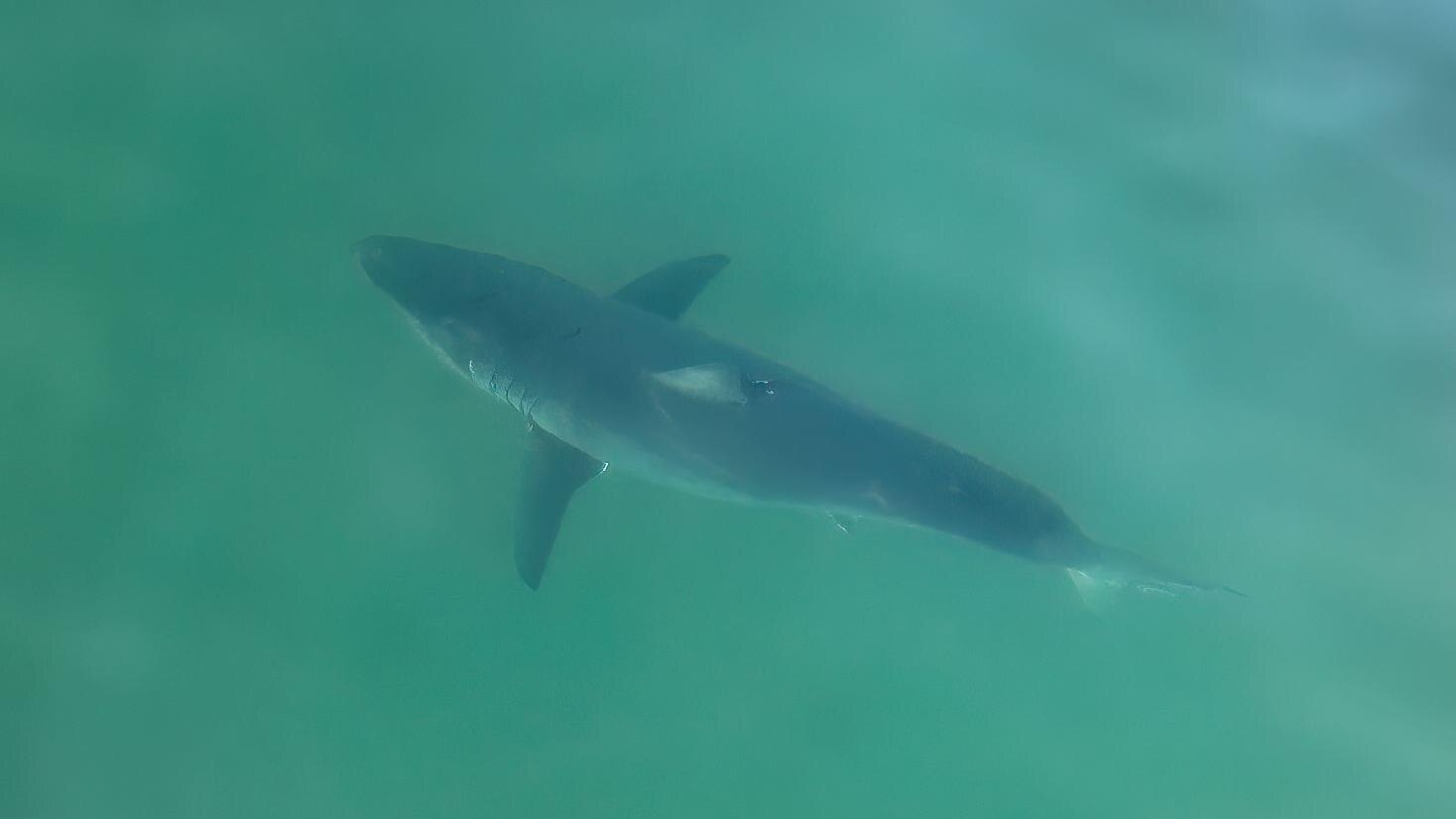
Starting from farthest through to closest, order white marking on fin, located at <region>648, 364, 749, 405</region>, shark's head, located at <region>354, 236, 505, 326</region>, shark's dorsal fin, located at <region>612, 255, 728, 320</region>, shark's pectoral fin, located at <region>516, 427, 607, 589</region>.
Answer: shark's dorsal fin, located at <region>612, 255, 728, 320</region>
shark's pectoral fin, located at <region>516, 427, 607, 589</region>
shark's head, located at <region>354, 236, 505, 326</region>
white marking on fin, located at <region>648, 364, 749, 405</region>

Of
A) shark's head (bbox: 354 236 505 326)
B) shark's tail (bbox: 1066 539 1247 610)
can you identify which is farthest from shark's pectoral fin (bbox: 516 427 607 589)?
shark's tail (bbox: 1066 539 1247 610)

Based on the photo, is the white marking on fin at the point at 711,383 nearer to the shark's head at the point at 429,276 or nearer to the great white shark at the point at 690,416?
the great white shark at the point at 690,416

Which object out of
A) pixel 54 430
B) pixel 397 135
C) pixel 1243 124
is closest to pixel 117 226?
pixel 54 430

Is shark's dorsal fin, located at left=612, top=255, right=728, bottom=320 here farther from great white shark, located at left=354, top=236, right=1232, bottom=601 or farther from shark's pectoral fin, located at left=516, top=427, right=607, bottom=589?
shark's pectoral fin, located at left=516, top=427, right=607, bottom=589

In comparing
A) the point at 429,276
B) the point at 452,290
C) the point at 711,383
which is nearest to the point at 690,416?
the point at 711,383

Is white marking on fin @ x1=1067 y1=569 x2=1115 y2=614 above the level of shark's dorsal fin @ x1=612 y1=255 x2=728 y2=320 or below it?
below

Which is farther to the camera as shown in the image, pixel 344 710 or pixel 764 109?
pixel 764 109

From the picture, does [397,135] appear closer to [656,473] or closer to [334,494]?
[334,494]
